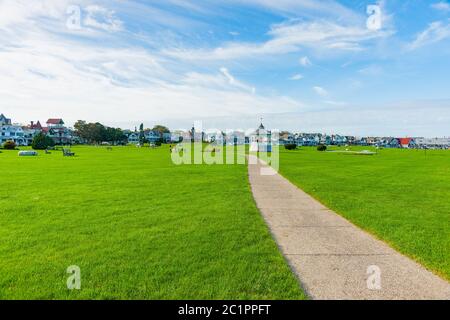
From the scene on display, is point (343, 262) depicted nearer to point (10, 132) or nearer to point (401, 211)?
point (401, 211)

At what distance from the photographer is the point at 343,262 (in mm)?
6387

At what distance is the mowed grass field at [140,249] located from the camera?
205 inches

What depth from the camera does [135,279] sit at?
18.0 ft

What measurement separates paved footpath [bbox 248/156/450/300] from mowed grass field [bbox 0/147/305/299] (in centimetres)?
42

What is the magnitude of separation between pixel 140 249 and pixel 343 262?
429 cm

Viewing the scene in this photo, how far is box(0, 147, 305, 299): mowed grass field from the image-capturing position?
5215 mm

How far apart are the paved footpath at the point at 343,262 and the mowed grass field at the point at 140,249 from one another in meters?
0.42

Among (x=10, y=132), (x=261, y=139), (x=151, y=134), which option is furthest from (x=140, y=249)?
(x=151, y=134)

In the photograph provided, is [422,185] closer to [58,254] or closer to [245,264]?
[245,264]

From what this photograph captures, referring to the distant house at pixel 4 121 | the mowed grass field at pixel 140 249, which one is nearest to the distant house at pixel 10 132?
the distant house at pixel 4 121

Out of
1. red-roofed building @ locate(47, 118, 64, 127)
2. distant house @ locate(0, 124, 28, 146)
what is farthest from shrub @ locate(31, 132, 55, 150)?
red-roofed building @ locate(47, 118, 64, 127)
